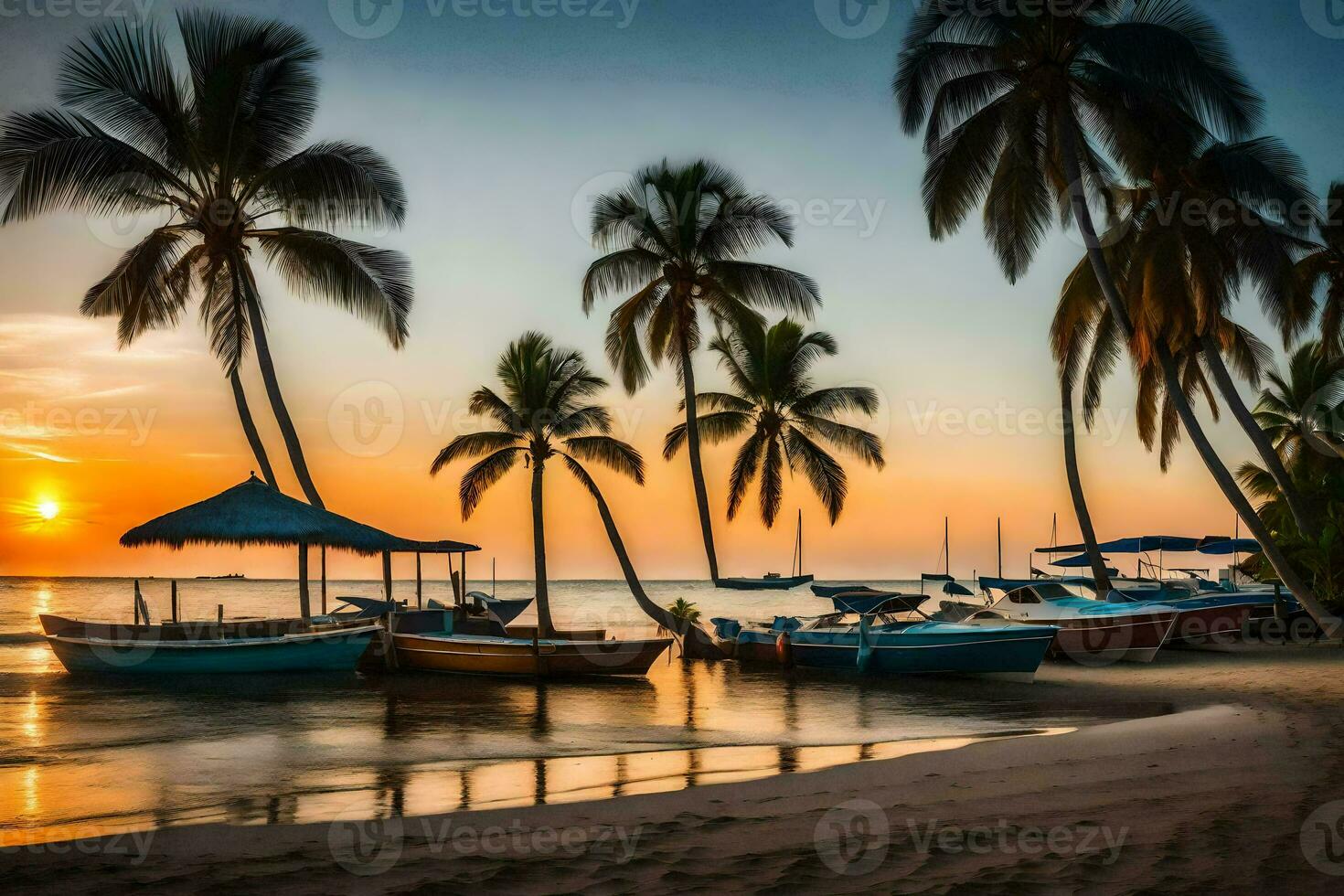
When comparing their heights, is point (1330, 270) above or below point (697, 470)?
above

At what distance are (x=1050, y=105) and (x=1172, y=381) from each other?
627 centimetres

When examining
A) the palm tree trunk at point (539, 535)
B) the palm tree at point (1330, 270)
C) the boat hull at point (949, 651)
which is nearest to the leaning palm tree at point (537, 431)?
the palm tree trunk at point (539, 535)

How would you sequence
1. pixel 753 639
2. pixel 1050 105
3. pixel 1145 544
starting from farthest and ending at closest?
1. pixel 1145 544
2. pixel 753 639
3. pixel 1050 105

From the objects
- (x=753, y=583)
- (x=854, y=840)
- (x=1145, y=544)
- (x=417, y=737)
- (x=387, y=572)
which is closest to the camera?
(x=854, y=840)

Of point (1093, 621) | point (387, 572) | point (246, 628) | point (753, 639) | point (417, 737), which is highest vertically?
point (387, 572)

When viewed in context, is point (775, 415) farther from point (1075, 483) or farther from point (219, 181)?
point (219, 181)

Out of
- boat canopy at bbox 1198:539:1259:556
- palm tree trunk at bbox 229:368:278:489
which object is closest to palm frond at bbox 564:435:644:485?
palm tree trunk at bbox 229:368:278:489

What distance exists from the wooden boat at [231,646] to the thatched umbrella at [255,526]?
74.5 inches

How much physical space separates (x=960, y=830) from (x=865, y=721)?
30.5 ft

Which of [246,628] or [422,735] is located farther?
[246,628]

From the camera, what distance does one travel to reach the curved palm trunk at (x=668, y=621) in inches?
1155

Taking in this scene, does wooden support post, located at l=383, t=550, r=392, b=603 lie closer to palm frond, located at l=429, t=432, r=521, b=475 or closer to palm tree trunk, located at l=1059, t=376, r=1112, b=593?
palm frond, located at l=429, t=432, r=521, b=475

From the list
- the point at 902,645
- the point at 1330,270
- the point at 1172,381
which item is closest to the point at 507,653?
the point at 902,645

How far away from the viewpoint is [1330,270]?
30.5 meters
